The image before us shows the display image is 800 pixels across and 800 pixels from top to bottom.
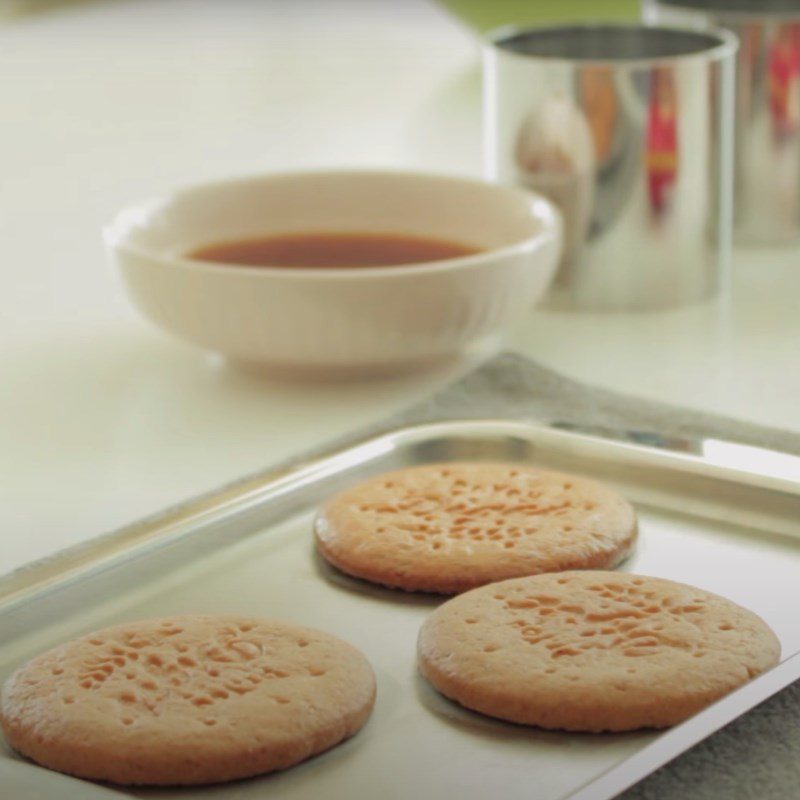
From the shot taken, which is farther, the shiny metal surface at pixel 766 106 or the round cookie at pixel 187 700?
the shiny metal surface at pixel 766 106

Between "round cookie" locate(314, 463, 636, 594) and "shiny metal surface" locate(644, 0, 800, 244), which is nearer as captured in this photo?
"round cookie" locate(314, 463, 636, 594)

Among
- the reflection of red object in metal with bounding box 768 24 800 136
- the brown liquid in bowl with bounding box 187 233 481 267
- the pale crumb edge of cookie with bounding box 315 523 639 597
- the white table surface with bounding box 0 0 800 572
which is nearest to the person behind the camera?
the pale crumb edge of cookie with bounding box 315 523 639 597

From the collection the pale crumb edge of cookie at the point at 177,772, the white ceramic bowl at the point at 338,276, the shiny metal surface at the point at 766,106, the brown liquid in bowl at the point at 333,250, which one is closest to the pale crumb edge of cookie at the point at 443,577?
the pale crumb edge of cookie at the point at 177,772

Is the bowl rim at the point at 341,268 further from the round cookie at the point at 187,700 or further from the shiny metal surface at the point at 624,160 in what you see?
the round cookie at the point at 187,700

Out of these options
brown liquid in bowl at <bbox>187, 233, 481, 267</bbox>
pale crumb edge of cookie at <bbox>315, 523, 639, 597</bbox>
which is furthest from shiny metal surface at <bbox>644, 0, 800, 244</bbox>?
pale crumb edge of cookie at <bbox>315, 523, 639, 597</bbox>

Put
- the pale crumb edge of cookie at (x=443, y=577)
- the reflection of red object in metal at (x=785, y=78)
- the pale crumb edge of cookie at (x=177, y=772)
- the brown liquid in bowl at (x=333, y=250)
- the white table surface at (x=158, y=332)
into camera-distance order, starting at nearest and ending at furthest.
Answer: the pale crumb edge of cookie at (x=177, y=772)
the pale crumb edge of cookie at (x=443, y=577)
the white table surface at (x=158, y=332)
the brown liquid in bowl at (x=333, y=250)
the reflection of red object in metal at (x=785, y=78)

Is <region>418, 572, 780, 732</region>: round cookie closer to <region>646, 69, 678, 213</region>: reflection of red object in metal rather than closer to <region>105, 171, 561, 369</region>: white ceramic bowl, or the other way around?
<region>105, 171, 561, 369</region>: white ceramic bowl

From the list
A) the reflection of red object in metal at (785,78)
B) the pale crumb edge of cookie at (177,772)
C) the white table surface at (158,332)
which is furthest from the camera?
the reflection of red object in metal at (785,78)
